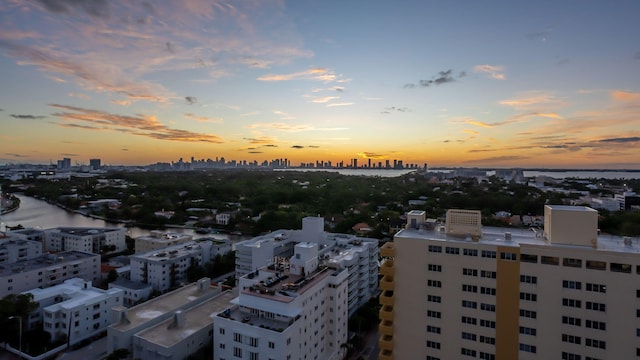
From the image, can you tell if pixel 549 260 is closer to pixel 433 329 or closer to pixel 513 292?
pixel 513 292

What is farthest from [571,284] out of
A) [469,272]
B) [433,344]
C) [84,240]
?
[84,240]

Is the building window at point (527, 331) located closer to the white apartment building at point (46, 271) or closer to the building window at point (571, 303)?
the building window at point (571, 303)

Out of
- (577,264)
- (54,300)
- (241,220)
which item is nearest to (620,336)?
(577,264)

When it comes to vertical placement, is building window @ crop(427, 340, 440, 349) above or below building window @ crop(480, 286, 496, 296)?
below

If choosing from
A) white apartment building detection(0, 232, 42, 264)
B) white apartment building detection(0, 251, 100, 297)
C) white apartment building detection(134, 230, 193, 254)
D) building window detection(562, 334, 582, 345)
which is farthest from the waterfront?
building window detection(562, 334, 582, 345)

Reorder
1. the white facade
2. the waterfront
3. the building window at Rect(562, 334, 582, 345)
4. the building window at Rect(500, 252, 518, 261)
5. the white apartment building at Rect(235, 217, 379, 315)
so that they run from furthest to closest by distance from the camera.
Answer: the waterfront, the white facade, the white apartment building at Rect(235, 217, 379, 315), the building window at Rect(500, 252, 518, 261), the building window at Rect(562, 334, 582, 345)

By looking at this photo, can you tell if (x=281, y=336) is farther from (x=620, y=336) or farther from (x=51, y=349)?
(x=51, y=349)

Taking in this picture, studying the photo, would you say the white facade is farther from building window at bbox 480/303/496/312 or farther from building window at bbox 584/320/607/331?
building window at bbox 584/320/607/331
